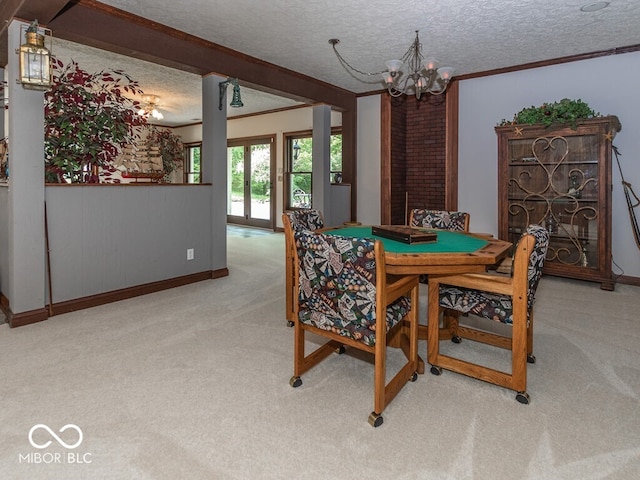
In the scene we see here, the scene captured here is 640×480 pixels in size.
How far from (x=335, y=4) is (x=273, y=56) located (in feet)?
4.78

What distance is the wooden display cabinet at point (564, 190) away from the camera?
3975 millimetres

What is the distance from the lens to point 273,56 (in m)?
4.52

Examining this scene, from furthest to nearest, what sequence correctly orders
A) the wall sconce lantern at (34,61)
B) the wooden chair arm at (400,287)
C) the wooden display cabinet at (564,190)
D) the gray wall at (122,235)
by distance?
the wooden display cabinet at (564,190) < the gray wall at (122,235) < the wall sconce lantern at (34,61) < the wooden chair arm at (400,287)

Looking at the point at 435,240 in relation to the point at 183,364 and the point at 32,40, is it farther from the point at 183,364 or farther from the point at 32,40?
the point at 32,40

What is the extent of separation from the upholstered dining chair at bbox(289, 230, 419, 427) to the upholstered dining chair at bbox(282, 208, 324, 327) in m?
0.72

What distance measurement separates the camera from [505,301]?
2.16m

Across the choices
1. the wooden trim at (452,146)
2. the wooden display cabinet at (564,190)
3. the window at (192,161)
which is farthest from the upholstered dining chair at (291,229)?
the window at (192,161)

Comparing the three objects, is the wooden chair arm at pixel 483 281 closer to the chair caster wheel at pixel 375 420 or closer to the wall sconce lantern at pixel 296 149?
the chair caster wheel at pixel 375 420

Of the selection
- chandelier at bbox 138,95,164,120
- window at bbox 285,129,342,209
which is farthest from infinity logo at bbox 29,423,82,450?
window at bbox 285,129,342,209

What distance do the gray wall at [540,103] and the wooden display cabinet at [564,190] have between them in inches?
17.2

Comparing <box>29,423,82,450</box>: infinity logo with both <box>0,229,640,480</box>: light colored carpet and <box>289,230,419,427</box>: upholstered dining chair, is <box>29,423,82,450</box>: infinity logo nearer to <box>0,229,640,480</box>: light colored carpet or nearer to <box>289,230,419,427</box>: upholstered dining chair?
<box>0,229,640,480</box>: light colored carpet

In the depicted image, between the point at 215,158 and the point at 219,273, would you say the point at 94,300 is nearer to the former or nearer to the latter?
the point at 219,273

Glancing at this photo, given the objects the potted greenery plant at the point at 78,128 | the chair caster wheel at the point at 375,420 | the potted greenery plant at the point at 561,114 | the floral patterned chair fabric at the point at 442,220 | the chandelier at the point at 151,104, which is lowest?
the chair caster wheel at the point at 375,420

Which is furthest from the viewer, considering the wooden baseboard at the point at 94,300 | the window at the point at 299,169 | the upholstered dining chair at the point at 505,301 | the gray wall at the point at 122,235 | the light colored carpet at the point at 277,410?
the window at the point at 299,169
